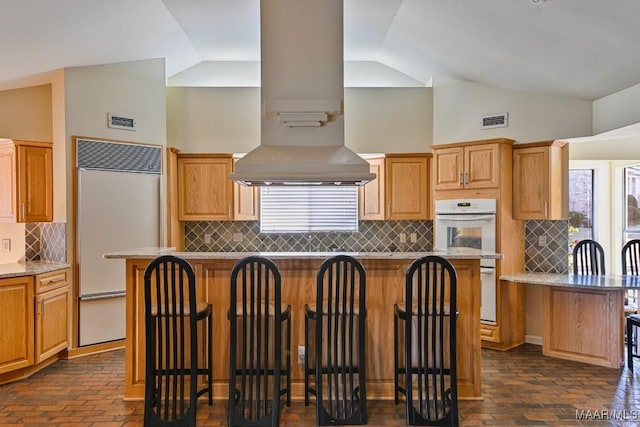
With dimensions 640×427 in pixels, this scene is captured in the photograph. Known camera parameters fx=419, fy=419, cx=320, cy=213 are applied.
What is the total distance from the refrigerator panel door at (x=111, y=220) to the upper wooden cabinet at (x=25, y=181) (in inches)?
13.4

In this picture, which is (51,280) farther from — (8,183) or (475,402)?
(475,402)

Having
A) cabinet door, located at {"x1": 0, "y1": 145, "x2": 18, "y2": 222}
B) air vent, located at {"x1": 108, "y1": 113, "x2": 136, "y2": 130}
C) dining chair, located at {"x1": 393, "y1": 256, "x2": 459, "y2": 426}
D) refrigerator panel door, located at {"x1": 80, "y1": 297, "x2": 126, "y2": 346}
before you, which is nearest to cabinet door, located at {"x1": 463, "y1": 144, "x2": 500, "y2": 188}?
dining chair, located at {"x1": 393, "y1": 256, "x2": 459, "y2": 426}

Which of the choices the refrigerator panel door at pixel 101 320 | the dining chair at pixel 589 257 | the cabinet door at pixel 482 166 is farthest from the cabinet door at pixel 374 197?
the refrigerator panel door at pixel 101 320

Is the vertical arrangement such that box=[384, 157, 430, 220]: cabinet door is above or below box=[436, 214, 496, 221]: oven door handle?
above

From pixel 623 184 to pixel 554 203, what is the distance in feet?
7.04

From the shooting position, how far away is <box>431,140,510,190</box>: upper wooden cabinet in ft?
A: 14.6

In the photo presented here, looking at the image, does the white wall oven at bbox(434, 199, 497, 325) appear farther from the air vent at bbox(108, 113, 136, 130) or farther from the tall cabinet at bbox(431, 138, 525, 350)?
the air vent at bbox(108, 113, 136, 130)

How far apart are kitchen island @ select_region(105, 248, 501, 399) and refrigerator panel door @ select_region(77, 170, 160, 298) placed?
57.2 inches

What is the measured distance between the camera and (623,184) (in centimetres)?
569

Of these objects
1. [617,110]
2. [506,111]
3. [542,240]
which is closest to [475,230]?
[542,240]

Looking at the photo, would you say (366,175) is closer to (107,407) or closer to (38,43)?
(107,407)

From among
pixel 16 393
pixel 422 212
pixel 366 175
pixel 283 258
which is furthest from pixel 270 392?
pixel 422 212

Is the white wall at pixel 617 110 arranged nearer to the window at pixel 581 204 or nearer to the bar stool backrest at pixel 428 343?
the window at pixel 581 204

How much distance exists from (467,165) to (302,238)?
7.36 ft
